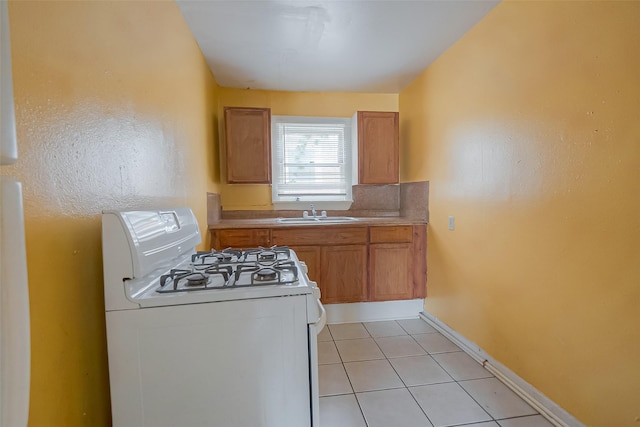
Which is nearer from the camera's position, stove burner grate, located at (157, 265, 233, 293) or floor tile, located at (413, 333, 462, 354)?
stove burner grate, located at (157, 265, 233, 293)

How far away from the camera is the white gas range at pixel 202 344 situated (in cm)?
91

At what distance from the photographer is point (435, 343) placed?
7.60 feet

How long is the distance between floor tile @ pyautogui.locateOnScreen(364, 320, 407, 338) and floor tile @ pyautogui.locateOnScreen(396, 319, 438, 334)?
0.17ft

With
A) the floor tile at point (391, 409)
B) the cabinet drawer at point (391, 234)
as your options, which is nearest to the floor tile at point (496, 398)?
the floor tile at point (391, 409)

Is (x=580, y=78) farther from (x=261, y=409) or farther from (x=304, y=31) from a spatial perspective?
(x=261, y=409)

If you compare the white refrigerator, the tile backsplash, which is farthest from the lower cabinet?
the white refrigerator

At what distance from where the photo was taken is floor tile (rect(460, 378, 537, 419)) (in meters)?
1.54

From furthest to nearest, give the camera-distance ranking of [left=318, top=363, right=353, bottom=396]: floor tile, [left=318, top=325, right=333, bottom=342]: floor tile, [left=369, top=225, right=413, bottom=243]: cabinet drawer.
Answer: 1. [left=369, top=225, right=413, bottom=243]: cabinet drawer
2. [left=318, top=325, right=333, bottom=342]: floor tile
3. [left=318, top=363, right=353, bottom=396]: floor tile

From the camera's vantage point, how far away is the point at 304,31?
208 centimetres

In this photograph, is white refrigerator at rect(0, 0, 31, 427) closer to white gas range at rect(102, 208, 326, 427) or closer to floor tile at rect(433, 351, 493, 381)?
white gas range at rect(102, 208, 326, 427)

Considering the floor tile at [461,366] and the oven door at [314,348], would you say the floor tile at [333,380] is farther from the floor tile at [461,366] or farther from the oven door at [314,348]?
the oven door at [314,348]

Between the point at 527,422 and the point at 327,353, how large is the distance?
1220 millimetres

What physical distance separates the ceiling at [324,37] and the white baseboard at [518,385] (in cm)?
227

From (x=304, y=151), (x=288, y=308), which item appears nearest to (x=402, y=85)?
(x=304, y=151)
